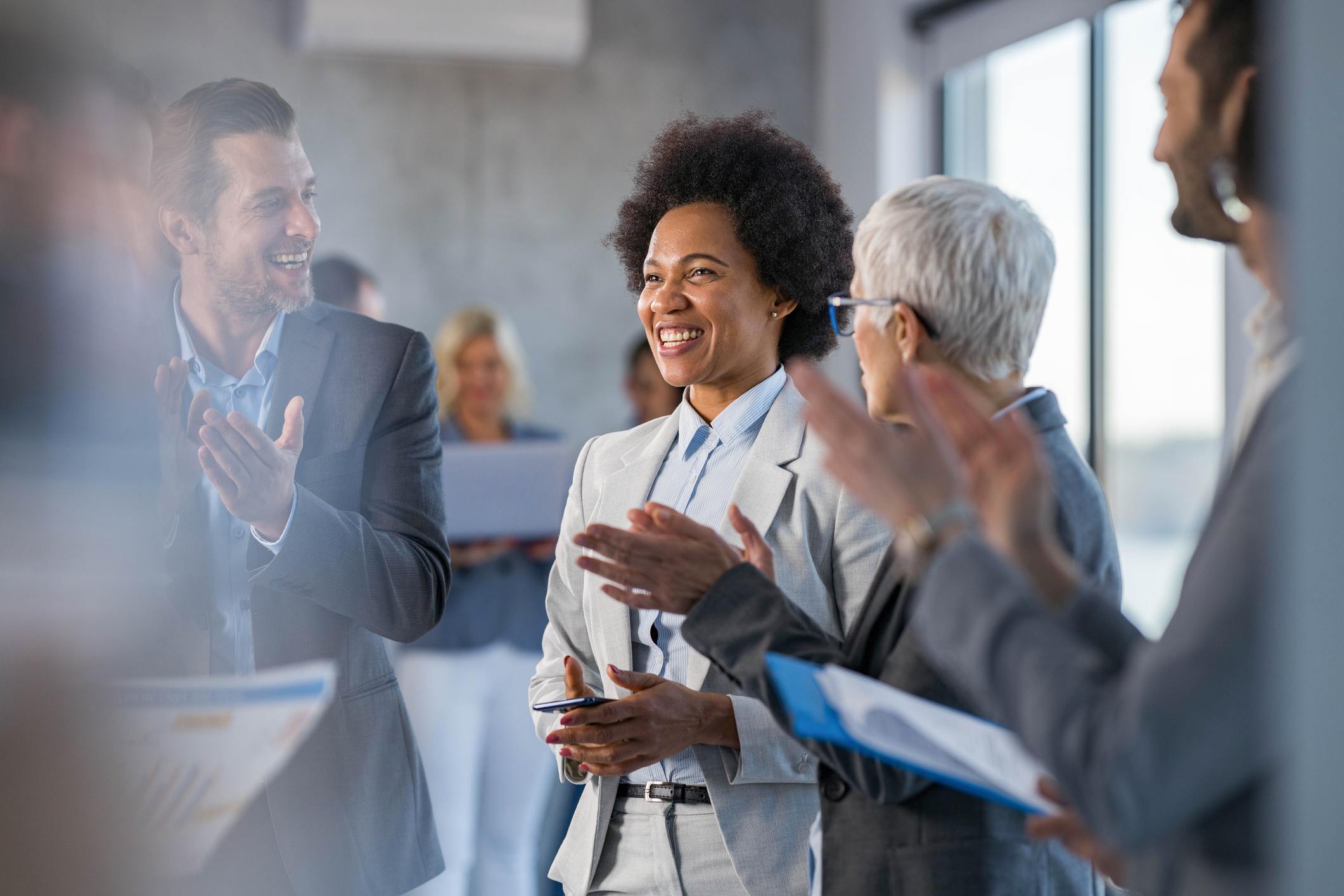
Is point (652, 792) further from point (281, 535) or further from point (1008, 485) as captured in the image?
point (1008, 485)

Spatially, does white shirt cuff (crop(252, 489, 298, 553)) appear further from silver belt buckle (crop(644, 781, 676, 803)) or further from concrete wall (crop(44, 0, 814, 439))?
concrete wall (crop(44, 0, 814, 439))

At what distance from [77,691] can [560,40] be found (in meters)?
4.08

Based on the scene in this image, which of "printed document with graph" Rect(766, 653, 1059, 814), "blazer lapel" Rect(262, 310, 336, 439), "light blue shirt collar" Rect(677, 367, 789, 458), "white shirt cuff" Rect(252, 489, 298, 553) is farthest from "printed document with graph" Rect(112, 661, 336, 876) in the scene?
"light blue shirt collar" Rect(677, 367, 789, 458)

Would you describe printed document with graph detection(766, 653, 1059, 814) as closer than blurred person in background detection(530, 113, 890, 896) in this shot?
Yes

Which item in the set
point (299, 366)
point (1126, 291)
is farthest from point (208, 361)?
point (1126, 291)

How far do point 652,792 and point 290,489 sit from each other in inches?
26.1

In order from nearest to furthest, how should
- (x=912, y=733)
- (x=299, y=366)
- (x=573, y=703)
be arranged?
(x=912, y=733) → (x=299, y=366) → (x=573, y=703)

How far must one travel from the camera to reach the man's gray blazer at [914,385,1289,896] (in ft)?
2.44

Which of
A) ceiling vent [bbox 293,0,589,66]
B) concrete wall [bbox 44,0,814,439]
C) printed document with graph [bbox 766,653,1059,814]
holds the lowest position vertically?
printed document with graph [bbox 766,653,1059,814]

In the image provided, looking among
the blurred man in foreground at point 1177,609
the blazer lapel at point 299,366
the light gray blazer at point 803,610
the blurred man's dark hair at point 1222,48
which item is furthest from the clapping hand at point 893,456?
the blazer lapel at point 299,366

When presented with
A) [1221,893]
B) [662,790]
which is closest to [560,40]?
[662,790]

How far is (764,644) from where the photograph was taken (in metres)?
1.23

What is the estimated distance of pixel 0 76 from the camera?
1.05 m

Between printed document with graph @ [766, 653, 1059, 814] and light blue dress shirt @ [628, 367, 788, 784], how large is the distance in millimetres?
524
